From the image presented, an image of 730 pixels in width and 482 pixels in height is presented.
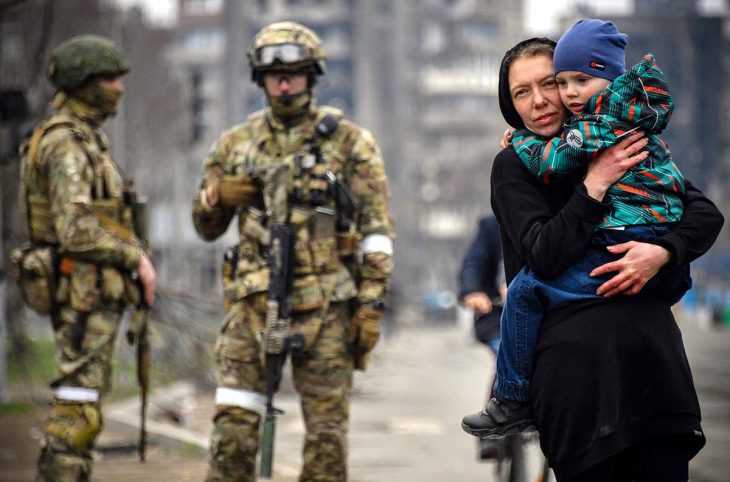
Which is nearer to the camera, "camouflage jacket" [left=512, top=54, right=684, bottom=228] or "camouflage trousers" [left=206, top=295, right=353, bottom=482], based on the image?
"camouflage jacket" [left=512, top=54, right=684, bottom=228]

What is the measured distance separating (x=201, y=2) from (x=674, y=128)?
146 feet

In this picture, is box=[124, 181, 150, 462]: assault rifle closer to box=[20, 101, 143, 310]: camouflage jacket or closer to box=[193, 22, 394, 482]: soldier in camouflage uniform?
box=[20, 101, 143, 310]: camouflage jacket

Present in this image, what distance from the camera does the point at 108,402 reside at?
12.3m

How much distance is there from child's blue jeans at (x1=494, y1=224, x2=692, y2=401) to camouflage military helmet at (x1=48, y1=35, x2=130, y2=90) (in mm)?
3308

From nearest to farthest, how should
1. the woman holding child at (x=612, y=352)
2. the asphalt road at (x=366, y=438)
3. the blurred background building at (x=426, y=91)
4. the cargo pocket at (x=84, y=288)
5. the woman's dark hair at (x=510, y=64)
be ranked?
the woman holding child at (x=612, y=352)
the woman's dark hair at (x=510, y=64)
the cargo pocket at (x=84, y=288)
the asphalt road at (x=366, y=438)
the blurred background building at (x=426, y=91)

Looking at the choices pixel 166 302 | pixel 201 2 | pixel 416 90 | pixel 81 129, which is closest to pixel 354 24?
pixel 416 90

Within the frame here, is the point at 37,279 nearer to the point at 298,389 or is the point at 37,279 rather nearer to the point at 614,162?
the point at 298,389

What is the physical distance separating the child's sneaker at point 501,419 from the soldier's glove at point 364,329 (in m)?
2.17

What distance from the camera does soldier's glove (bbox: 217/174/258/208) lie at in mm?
6199

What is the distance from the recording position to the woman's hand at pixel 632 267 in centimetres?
367

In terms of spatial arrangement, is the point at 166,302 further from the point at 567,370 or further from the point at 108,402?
the point at 567,370

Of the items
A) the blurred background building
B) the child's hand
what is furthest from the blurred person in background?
the blurred background building

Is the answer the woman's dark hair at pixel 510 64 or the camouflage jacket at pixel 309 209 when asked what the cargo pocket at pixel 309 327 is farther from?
the woman's dark hair at pixel 510 64

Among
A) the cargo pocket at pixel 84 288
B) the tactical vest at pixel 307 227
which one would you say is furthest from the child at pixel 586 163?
the cargo pocket at pixel 84 288
